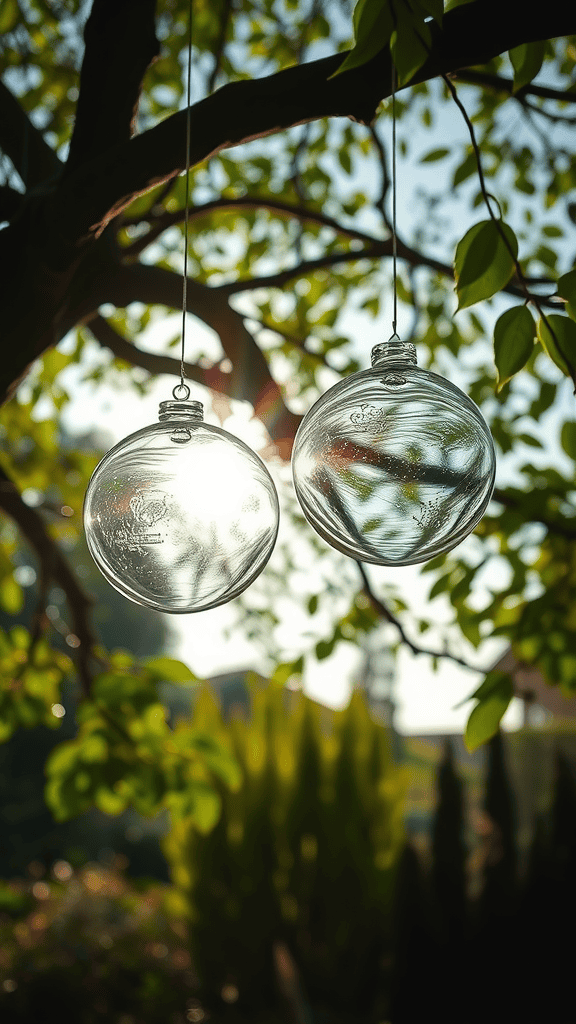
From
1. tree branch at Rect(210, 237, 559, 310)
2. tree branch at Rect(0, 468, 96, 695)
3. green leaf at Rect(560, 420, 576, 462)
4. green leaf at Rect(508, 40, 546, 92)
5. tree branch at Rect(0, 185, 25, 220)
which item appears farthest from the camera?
tree branch at Rect(0, 468, 96, 695)

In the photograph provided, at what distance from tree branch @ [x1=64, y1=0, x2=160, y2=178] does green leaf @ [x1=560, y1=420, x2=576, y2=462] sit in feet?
3.89

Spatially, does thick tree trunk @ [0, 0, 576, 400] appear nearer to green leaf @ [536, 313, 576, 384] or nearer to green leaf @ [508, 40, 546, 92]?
green leaf @ [508, 40, 546, 92]

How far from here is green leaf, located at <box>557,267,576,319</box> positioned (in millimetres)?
1052

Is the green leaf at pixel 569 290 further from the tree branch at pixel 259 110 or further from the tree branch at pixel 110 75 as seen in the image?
the tree branch at pixel 110 75

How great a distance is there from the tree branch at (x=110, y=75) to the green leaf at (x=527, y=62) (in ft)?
2.39

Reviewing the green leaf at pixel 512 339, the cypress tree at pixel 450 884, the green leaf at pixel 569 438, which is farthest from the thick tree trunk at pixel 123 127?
the cypress tree at pixel 450 884

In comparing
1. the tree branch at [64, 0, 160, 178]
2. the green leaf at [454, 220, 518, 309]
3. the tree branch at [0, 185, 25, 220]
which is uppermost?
the tree branch at [64, 0, 160, 178]

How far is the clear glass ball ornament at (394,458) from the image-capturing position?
0.94m

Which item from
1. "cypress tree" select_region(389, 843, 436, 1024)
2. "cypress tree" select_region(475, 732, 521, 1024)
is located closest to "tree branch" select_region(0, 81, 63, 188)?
"cypress tree" select_region(475, 732, 521, 1024)

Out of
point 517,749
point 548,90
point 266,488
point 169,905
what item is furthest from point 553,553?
point 517,749

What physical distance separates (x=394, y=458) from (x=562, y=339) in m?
0.36

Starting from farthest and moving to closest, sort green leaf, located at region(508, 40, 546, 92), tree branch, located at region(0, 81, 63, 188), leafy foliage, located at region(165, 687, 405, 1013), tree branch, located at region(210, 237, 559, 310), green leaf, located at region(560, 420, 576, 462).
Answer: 1. leafy foliage, located at region(165, 687, 405, 1013)
2. tree branch, located at region(210, 237, 559, 310)
3. green leaf, located at region(560, 420, 576, 462)
4. tree branch, located at region(0, 81, 63, 188)
5. green leaf, located at region(508, 40, 546, 92)

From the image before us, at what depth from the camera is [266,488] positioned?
1.03 meters

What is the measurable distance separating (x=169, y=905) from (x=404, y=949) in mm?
2432
